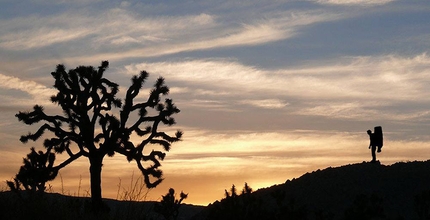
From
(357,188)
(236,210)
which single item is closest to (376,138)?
(357,188)

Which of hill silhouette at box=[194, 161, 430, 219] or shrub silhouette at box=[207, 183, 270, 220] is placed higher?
hill silhouette at box=[194, 161, 430, 219]

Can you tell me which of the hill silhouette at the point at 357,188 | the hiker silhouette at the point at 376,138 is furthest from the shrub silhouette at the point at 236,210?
the hiker silhouette at the point at 376,138

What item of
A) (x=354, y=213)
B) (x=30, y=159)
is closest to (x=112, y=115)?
(x=30, y=159)

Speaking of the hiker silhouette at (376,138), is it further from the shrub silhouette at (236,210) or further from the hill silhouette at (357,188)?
the shrub silhouette at (236,210)

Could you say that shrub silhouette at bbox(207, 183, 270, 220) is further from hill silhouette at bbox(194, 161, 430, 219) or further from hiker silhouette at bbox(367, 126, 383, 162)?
hiker silhouette at bbox(367, 126, 383, 162)

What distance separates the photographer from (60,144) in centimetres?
2519

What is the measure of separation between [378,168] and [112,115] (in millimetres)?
9616

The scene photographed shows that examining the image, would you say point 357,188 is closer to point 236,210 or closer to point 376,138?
point 376,138

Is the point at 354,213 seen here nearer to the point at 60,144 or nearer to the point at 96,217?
the point at 96,217

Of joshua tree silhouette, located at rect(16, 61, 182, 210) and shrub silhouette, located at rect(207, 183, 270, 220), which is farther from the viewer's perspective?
joshua tree silhouette, located at rect(16, 61, 182, 210)

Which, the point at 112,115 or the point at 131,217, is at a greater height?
the point at 112,115

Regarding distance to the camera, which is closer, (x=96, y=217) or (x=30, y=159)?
(x=96, y=217)

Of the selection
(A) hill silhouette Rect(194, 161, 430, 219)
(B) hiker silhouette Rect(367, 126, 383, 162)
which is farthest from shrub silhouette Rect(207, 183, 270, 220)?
(B) hiker silhouette Rect(367, 126, 383, 162)

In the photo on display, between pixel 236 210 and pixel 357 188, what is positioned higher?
pixel 357 188
